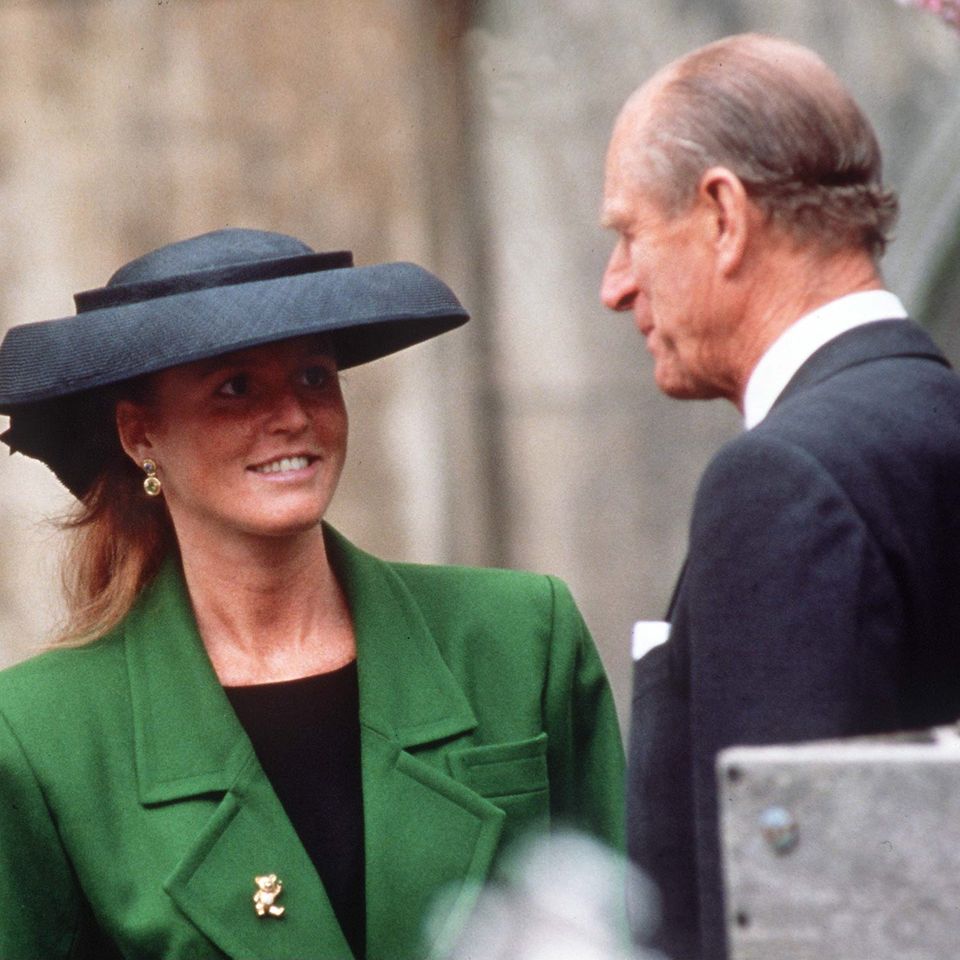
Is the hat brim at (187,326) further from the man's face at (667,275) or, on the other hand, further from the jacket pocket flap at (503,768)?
the jacket pocket flap at (503,768)

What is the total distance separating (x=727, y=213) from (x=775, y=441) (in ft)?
1.18

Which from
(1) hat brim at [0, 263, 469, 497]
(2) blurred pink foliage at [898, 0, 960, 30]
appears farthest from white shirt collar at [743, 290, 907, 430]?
(2) blurred pink foliage at [898, 0, 960, 30]

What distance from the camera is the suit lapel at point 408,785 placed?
287 cm

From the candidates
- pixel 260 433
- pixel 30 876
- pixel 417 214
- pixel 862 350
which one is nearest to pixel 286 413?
pixel 260 433

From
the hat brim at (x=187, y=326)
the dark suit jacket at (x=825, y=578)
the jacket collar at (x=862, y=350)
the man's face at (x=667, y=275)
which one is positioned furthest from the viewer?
the hat brim at (x=187, y=326)

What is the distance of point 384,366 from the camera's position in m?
5.75

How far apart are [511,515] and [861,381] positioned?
372cm

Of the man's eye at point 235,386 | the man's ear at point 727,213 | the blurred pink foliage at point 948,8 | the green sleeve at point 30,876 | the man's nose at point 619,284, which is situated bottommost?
the green sleeve at point 30,876

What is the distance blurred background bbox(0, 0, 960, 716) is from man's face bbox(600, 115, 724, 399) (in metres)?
3.23

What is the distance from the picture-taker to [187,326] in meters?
2.80

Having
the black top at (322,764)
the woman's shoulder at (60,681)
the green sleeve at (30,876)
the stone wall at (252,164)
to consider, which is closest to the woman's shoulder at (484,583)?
the black top at (322,764)

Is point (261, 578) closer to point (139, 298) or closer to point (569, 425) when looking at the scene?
point (139, 298)

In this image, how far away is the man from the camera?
1989 millimetres

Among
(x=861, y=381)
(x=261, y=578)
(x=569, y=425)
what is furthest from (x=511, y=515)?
(x=861, y=381)
